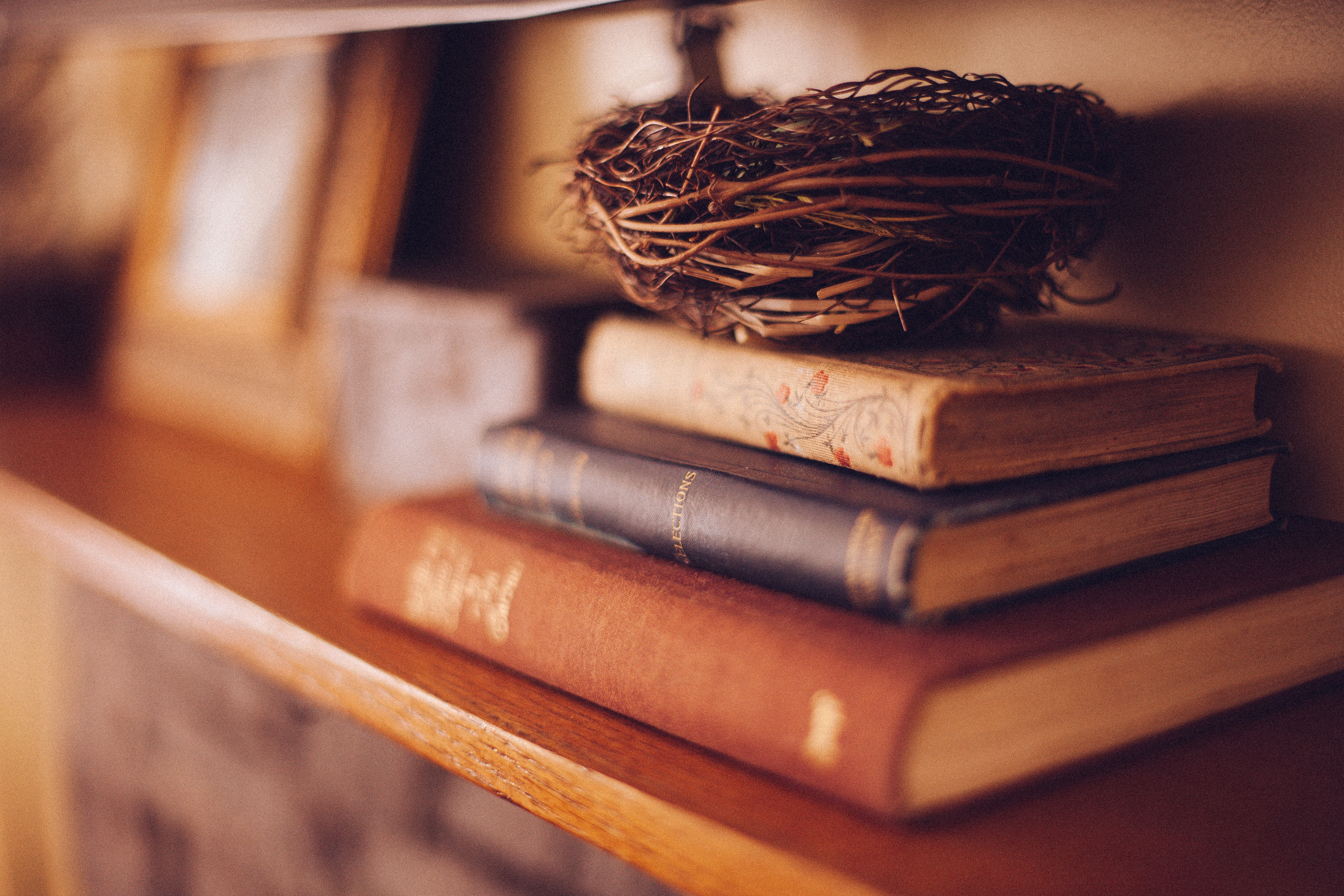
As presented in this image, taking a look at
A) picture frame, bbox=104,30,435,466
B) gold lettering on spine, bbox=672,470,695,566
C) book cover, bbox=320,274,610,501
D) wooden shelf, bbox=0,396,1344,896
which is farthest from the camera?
picture frame, bbox=104,30,435,466

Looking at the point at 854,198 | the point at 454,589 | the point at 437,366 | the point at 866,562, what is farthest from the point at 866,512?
the point at 437,366

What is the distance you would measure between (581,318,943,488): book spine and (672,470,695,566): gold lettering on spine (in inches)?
2.1

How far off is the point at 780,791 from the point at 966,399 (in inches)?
6.6

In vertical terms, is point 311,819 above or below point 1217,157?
below

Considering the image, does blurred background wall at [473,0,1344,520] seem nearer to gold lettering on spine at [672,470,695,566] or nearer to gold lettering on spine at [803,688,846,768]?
gold lettering on spine at [672,470,695,566]

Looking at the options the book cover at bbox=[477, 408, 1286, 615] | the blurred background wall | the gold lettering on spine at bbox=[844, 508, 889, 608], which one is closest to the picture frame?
the blurred background wall

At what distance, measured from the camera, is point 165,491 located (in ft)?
2.84

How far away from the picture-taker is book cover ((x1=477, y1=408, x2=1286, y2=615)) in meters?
0.38

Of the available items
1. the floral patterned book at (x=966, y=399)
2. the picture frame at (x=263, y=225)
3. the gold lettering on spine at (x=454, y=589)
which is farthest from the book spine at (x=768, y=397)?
the picture frame at (x=263, y=225)

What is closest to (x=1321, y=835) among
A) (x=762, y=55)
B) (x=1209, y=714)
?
(x=1209, y=714)

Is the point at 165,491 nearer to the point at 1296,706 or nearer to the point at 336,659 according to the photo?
Result: the point at 336,659

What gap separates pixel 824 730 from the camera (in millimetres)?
359

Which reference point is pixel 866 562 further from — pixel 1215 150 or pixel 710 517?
pixel 1215 150

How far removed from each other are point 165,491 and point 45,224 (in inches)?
28.9
